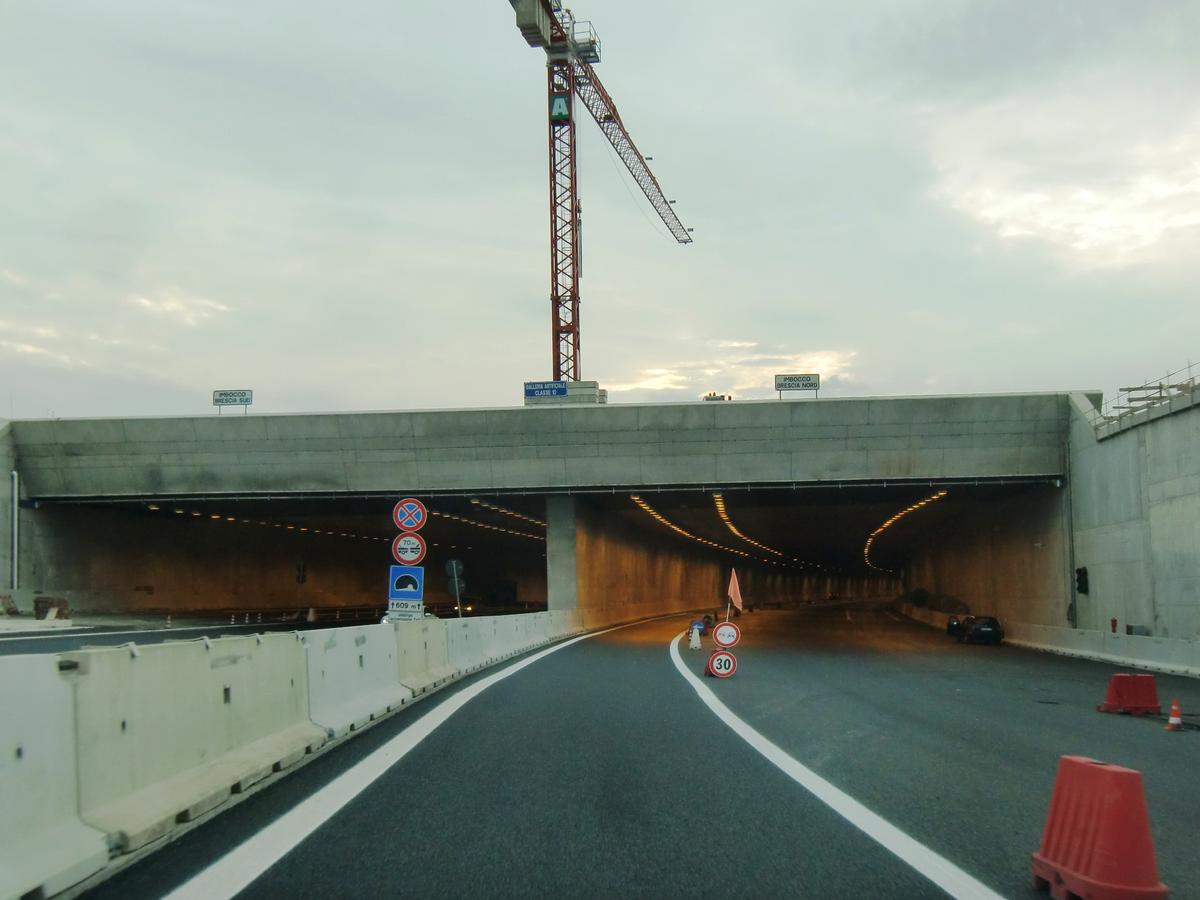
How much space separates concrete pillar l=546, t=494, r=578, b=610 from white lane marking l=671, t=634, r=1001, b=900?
114 feet

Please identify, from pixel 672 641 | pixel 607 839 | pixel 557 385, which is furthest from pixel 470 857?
pixel 557 385

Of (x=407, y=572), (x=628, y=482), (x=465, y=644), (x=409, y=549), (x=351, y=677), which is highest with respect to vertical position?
(x=628, y=482)

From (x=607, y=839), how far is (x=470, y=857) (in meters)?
0.94

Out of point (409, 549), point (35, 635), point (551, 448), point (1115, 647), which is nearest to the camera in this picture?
point (409, 549)

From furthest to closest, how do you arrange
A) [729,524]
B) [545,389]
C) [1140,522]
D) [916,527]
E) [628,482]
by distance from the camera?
[916,527]
[729,524]
[545,389]
[628,482]
[1140,522]

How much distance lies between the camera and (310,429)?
45531 mm

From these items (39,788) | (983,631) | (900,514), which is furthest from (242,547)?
(39,788)

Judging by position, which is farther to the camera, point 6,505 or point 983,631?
point 6,505

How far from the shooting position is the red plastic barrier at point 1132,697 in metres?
16.7

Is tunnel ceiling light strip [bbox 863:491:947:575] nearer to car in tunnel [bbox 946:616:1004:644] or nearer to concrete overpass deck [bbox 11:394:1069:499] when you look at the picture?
concrete overpass deck [bbox 11:394:1069:499]

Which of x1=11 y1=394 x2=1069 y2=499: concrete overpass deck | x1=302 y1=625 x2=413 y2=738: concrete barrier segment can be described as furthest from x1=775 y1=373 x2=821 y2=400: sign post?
x1=302 y1=625 x2=413 y2=738: concrete barrier segment

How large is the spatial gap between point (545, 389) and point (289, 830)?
48626mm

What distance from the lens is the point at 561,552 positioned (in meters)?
48.1

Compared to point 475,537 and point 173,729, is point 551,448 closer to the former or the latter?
point 475,537
